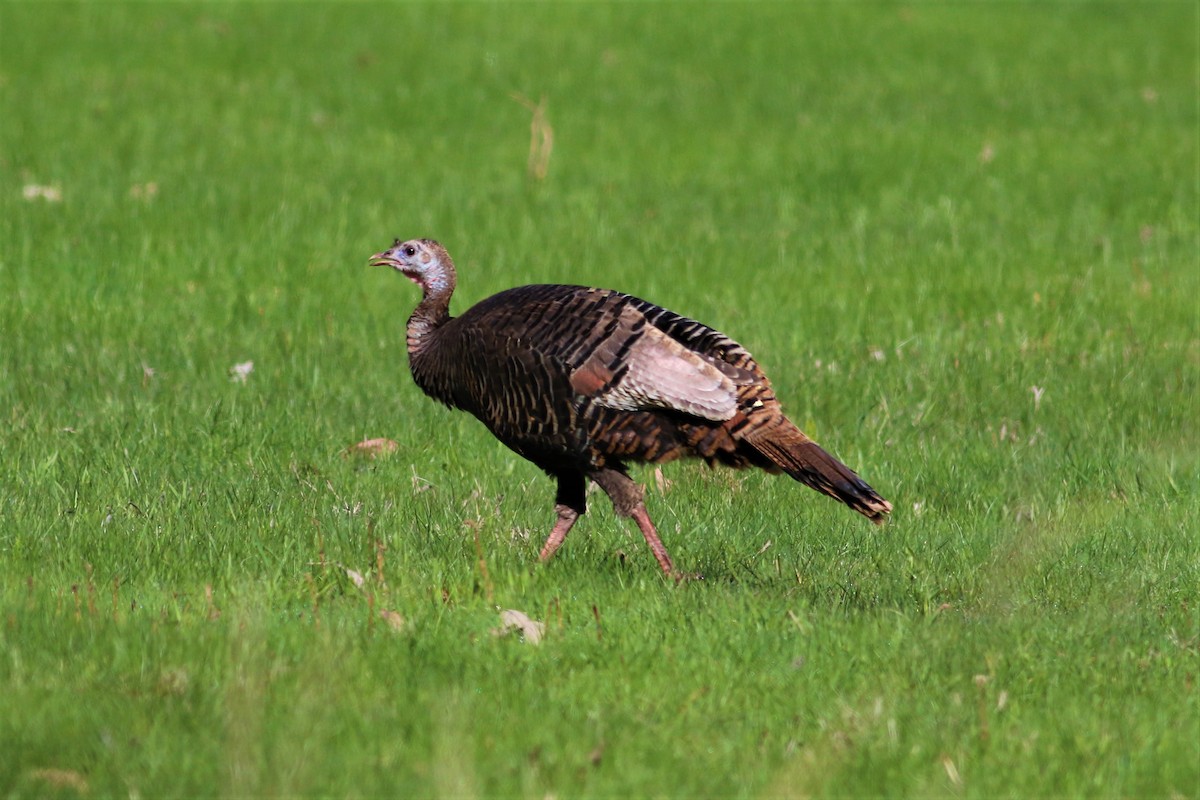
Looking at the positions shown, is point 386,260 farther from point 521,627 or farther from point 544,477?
point 521,627

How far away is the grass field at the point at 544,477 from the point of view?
4.18 m

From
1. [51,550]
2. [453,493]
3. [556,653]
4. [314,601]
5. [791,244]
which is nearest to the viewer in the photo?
[556,653]

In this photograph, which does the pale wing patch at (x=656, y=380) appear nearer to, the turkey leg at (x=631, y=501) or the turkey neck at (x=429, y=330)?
the turkey leg at (x=631, y=501)

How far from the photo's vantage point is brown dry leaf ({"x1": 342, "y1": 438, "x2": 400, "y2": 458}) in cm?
726

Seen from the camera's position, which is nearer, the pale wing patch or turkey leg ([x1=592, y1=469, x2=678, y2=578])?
the pale wing patch

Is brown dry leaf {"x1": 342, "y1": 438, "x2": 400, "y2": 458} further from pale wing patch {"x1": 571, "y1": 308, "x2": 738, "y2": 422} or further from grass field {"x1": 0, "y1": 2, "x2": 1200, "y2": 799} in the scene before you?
pale wing patch {"x1": 571, "y1": 308, "x2": 738, "y2": 422}

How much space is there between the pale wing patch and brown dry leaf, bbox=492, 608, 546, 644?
88 centimetres

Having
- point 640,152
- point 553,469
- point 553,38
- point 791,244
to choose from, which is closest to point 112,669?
point 553,469

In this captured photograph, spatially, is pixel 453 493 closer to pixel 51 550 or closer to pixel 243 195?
pixel 51 550

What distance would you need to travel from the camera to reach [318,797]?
12.5 ft

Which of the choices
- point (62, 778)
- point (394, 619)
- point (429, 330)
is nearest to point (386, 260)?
point (429, 330)

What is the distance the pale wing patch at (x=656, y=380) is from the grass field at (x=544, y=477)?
603 mm

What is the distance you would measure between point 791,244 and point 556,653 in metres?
7.06

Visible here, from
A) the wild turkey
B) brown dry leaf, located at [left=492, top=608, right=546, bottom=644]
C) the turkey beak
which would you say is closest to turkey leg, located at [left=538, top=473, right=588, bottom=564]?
the wild turkey
